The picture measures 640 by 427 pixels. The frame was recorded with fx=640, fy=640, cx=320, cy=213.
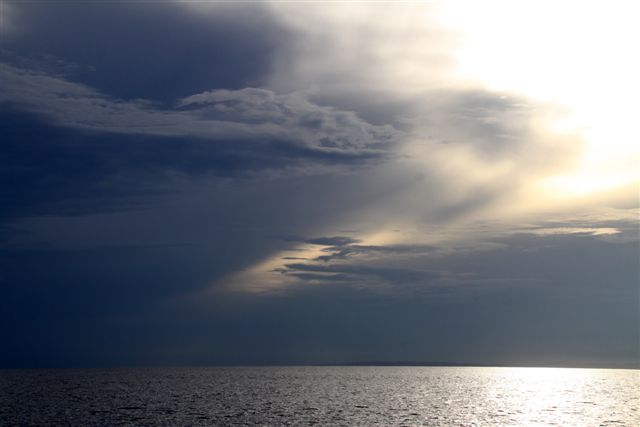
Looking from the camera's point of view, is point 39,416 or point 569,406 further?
point 569,406

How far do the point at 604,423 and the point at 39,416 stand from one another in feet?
328

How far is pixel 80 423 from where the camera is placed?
99.1 meters

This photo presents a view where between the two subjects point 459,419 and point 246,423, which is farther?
point 459,419

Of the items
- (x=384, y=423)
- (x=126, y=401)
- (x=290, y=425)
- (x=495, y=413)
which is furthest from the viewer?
(x=126, y=401)

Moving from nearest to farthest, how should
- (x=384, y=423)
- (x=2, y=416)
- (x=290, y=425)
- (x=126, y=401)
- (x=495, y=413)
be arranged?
(x=290, y=425)
(x=384, y=423)
(x=2, y=416)
(x=495, y=413)
(x=126, y=401)

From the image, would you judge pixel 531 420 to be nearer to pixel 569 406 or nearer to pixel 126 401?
pixel 569 406

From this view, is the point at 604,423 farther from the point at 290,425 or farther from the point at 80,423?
the point at 80,423

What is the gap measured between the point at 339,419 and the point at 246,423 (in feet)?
56.1

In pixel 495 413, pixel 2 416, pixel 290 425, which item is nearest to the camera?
pixel 290 425

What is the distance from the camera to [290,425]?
9694 cm

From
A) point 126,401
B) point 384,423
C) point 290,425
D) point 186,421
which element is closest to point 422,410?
point 384,423

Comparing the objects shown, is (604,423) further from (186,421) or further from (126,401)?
(126,401)

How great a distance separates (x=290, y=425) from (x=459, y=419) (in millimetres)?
35368

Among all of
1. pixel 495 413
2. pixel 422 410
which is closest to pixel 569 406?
pixel 495 413
